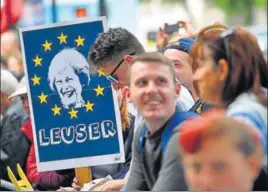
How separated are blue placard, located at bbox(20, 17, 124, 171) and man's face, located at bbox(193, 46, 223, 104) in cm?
227

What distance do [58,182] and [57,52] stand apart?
3.01ft

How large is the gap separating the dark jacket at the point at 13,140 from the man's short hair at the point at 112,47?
9.94 ft

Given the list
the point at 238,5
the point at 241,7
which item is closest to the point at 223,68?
the point at 241,7

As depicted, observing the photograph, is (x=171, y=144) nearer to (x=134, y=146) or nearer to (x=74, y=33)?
(x=134, y=146)

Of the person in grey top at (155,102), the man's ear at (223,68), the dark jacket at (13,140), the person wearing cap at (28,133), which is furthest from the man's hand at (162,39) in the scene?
the man's ear at (223,68)

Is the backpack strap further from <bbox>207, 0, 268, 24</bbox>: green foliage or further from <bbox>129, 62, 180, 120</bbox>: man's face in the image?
<bbox>207, 0, 268, 24</bbox>: green foliage

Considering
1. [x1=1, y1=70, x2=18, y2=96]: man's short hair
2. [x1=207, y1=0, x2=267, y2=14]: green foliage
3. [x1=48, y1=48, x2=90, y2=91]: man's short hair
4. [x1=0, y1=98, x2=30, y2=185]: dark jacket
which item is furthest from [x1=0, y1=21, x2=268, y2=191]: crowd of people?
[x1=207, y1=0, x2=267, y2=14]: green foliage

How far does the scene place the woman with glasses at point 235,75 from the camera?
211 inches

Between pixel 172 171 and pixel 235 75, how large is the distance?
0.64 meters

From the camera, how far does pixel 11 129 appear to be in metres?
11.7

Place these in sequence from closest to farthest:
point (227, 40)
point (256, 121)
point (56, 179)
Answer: point (256, 121)
point (227, 40)
point (56, 179)

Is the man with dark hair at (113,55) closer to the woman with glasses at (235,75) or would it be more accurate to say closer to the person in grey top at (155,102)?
the person in grey top at (155,102)

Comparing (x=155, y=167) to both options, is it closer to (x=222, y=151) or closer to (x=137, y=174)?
(x=137, y=174)

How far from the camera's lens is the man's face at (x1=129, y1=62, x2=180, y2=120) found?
19.5 ft
